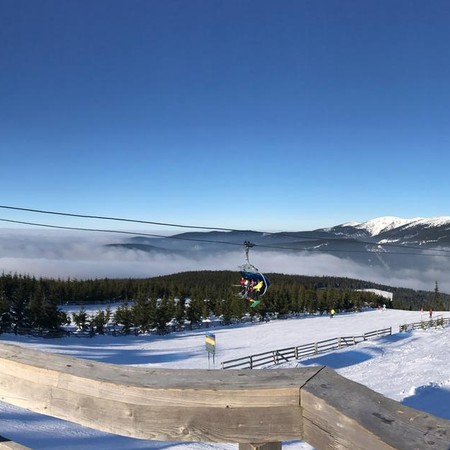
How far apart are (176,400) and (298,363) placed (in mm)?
21557

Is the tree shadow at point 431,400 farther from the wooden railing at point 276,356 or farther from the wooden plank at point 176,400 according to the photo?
the wooden railing at point 276,356

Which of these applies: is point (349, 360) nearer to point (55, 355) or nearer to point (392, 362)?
point (392, 362)

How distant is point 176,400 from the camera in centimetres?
150

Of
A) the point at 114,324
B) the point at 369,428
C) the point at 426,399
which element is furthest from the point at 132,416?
the point at 114,324

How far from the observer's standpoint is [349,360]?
Answer: 22203mm

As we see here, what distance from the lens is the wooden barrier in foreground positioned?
1.26 meters

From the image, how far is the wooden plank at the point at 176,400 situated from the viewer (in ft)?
4.65

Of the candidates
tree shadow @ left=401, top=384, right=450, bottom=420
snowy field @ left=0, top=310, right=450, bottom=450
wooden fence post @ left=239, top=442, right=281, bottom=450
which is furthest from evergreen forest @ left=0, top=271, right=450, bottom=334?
wooden fence post @ left=239, top=442, right=281, bottom=450

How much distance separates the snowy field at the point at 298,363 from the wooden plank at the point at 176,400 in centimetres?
81

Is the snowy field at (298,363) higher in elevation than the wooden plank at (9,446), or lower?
lower

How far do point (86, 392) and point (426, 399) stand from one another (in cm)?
1127

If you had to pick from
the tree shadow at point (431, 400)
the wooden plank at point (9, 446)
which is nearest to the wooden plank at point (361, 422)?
the wooden plank at point (9, 446)

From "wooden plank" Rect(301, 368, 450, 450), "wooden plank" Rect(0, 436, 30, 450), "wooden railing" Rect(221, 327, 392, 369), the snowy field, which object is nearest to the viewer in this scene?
"wooden plank" Rect(301, 368, 450, 450)

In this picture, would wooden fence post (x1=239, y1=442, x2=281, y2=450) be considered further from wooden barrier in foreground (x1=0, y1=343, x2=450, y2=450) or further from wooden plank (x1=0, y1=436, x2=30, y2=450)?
wooden plank (x1=0, y1=436, x2=30, y2=450)
